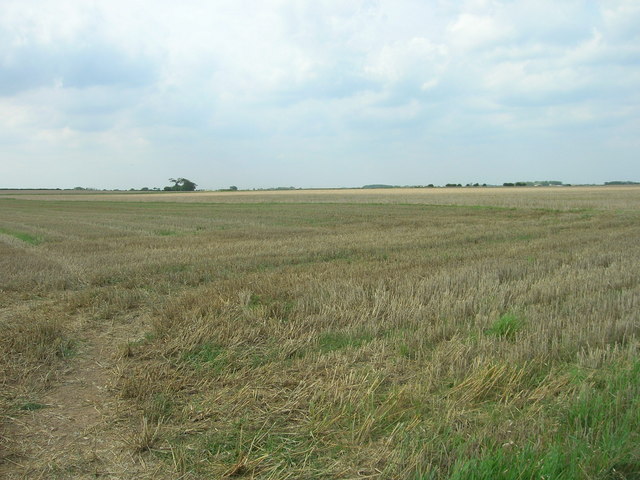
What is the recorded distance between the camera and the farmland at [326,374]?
3.29 m

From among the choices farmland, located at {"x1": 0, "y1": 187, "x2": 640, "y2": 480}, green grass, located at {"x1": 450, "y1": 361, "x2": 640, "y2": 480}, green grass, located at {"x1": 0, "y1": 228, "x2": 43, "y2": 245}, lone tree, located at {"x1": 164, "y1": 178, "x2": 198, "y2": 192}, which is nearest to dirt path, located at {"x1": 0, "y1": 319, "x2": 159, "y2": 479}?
farmland, located at {"x1": 0, "y1": 187, "x2": 640, "y2": 480}

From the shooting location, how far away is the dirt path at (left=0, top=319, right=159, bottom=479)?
3.32m

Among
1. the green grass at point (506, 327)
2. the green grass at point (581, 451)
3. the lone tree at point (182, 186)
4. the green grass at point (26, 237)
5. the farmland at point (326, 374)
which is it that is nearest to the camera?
the green grass at point (581, 451)

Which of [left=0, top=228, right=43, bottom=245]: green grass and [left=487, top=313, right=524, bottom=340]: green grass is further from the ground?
[left=0, top=228, right=43, bottom=245]: green grass

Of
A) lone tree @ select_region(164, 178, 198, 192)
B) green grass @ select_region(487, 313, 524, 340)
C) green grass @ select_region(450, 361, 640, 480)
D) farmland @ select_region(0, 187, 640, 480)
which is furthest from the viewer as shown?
lone tree @ select_region(164, 178, 198, 192)

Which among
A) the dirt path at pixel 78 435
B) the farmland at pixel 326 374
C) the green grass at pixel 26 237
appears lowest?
the dirt path at pixel 78 435

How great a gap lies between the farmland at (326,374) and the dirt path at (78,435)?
2cm

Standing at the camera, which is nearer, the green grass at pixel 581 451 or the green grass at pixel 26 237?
the green grass at pixel 581 451

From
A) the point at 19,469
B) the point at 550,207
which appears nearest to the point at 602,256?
the point at 19,469

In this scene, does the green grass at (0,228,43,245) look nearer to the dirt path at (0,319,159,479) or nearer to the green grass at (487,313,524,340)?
the dirt path at (0,319,159,479)

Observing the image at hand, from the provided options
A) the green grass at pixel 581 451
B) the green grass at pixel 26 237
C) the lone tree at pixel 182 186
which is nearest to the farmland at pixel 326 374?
the green grass at pixel 581 451

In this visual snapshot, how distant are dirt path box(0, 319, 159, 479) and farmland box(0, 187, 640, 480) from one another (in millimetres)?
17

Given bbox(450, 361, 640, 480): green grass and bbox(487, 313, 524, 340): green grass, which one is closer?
bbox(450, 361, 640, 480): green grass

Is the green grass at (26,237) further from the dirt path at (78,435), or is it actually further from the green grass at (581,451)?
the green grass at (581,451)
